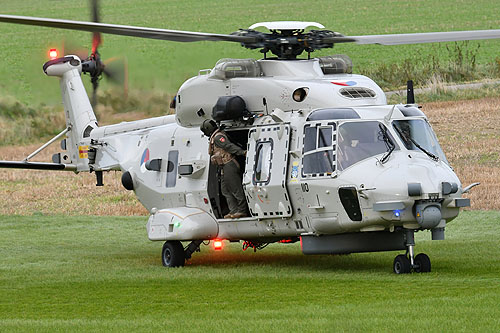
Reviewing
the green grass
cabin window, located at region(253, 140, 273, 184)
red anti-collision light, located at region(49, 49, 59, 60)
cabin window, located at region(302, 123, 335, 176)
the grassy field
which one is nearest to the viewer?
the green grass

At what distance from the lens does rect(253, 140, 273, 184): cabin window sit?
49.7ft

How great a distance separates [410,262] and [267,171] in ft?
8.38

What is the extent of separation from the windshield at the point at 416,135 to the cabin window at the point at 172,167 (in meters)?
4.38

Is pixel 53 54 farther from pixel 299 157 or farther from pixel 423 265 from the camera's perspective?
pixel 423 265

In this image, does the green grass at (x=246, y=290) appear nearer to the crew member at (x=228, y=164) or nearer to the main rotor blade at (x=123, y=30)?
the crew member at (x=228, y=164)

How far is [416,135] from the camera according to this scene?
14344mm

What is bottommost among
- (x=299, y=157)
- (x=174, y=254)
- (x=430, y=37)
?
(x=174, y=254)

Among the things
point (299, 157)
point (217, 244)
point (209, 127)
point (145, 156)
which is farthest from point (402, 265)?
point (145, 156)

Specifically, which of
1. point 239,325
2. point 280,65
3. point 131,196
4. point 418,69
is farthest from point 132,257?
point 418,69

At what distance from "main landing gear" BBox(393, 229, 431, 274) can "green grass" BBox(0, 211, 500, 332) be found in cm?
21

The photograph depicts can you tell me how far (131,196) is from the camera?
29766mm

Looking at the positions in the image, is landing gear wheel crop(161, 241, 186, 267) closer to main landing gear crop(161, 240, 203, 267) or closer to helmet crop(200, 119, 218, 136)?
main landing gear crop(161, 240, 203, 267)

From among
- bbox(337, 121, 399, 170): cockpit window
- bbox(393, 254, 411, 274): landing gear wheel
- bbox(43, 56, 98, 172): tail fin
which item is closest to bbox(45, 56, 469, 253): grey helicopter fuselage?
bbox(337, 121, 399, 170): cockpit window

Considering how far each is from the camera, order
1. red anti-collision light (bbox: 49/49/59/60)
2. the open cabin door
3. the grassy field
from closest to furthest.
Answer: the open cabin door < red anti-collision light (bbox: 49/49/59/60) < the grassy field
